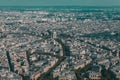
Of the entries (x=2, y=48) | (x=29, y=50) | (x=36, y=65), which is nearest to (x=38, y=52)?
(x=29, y=50)

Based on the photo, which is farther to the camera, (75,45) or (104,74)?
(75,45)

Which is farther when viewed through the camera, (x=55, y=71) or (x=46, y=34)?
(x=46, y=34)

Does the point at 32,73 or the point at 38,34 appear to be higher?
the point at 32,73

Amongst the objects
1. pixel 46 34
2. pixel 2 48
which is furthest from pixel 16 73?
pixel 46 34

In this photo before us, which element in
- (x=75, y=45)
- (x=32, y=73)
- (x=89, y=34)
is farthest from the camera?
(x=89, y=34)

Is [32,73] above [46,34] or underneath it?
above

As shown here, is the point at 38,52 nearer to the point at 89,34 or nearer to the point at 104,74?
the point at 104,74

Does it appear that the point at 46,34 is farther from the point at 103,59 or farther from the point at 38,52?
the point at 103,59

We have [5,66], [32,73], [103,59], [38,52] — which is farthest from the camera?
[38,52]

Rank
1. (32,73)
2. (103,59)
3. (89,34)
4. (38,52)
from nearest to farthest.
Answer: (32,73), (103,59), (38,52), (89,34)
